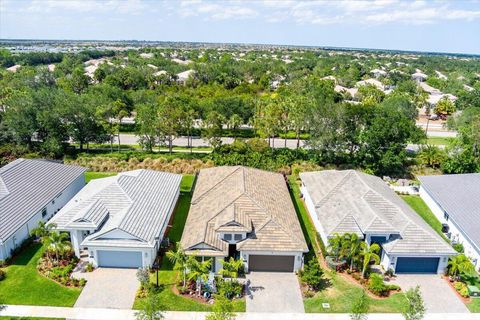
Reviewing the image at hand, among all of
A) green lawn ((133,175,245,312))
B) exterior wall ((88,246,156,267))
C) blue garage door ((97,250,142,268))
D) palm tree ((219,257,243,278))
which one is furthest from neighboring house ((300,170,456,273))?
blue garage door ((97,250,142,268))

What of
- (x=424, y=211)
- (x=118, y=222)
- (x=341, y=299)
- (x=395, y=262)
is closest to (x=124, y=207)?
(x=118, y=222)

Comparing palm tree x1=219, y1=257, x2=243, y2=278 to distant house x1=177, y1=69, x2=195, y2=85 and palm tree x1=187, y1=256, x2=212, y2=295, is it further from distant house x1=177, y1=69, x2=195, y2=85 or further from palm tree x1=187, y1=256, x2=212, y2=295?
distant house x1=177, y1=69, x2=195, y2=85

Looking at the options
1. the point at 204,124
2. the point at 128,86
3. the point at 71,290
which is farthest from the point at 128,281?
the point at 128,86

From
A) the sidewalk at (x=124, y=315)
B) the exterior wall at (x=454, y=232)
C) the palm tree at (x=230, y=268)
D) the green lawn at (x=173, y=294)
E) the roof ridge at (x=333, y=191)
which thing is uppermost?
the roof ridge at (x=333, y=191)

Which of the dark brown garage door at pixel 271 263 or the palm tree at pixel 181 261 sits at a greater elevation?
the palm tree at pixel 181 261

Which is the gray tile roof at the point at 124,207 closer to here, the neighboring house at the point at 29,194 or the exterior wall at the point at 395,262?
the neighboring house at the point at 29,194

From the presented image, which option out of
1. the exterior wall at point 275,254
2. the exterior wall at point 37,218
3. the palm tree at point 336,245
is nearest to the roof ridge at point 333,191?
the palm tree at point 336,245
